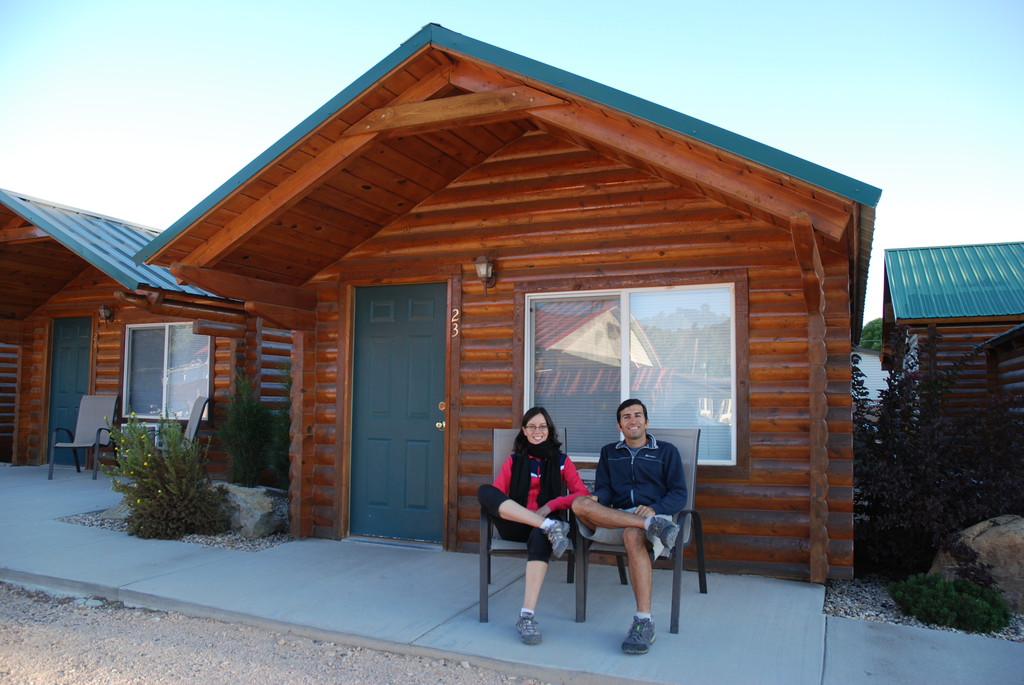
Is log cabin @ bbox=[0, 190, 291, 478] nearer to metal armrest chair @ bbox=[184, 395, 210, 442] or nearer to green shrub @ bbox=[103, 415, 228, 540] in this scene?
metal armrest chair @ bbox=[184, 395, 210, 442]

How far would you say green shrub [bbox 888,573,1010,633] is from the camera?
153 inches

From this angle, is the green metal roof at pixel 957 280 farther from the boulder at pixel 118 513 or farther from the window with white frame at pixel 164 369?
the boulder at pixel 118 513

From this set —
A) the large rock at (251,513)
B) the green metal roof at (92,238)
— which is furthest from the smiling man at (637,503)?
the green metal roof at (92,238)

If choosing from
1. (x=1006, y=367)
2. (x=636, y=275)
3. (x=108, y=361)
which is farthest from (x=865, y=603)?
(x=108, y=361)

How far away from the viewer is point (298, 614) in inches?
157

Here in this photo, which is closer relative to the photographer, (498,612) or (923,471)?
(498,612)

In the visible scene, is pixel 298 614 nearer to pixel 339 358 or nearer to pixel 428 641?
pixel 428 641

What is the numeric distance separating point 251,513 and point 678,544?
12.8 ft

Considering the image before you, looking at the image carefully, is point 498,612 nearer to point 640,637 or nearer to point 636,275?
point 640,637

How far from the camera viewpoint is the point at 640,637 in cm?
339

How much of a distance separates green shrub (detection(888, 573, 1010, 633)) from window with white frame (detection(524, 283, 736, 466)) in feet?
4.12

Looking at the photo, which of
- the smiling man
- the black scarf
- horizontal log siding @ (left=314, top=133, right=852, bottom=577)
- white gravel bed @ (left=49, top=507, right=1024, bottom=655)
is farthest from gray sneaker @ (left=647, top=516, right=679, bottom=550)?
horizontal log siding @ (left=314, top=133, right=852, bottom=577)

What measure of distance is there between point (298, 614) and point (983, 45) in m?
10.7

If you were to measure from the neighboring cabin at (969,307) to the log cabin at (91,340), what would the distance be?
9553mm
